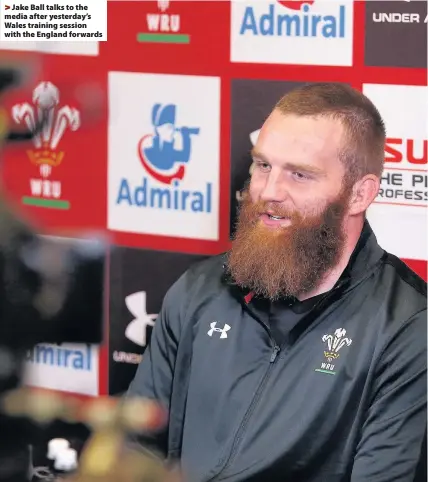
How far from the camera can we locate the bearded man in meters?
1.76

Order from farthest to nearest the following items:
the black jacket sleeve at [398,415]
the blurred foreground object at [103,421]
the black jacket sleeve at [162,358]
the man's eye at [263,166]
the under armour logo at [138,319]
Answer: the under armour logo at [138,319]
the black jacket sleeve at [162,358]
the man's eye at [263,166]
the black jacket sleeve at [398,415]
the blurred foreground object at [103,421]

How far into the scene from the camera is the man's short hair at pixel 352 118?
177 cm

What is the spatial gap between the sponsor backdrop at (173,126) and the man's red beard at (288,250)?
123 mm

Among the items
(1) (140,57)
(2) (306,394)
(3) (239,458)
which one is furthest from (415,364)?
A: (1) (140,57)

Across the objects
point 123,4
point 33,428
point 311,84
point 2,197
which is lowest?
point 33,428

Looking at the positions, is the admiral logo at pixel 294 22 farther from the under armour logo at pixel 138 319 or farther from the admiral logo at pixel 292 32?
the under armour logo at pixel 138 319

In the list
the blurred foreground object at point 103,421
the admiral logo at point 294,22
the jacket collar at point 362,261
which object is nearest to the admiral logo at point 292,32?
the admiral logo at point 294,22

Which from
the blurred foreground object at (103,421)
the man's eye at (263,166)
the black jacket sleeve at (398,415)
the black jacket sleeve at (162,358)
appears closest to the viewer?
the blurred foreground object at (103,421)

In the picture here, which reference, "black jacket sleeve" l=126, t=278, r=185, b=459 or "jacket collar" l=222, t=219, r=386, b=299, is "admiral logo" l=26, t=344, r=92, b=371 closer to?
"black jacket sleeve" l=126, t=278, r=185, b=459

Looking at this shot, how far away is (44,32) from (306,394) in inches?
33.3

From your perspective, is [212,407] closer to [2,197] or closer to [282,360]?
[282,360]

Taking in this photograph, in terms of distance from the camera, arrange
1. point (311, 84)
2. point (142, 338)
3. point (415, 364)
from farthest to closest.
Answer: point (142, 338)
point (311, 84)
point (415, 364)

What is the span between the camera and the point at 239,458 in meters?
1.84
